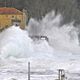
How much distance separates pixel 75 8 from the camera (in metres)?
45.5

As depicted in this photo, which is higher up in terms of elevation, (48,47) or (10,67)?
(48,47)

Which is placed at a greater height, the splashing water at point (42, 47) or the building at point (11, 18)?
the building at point (11, 18)

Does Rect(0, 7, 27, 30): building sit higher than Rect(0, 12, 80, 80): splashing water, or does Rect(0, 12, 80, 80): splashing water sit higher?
Rect(0, 7, 27, 30): building

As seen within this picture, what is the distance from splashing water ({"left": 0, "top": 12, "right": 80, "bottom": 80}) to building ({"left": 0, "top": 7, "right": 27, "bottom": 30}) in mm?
543

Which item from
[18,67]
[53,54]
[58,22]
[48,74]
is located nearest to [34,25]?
[58,22]

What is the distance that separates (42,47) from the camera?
28.4 metres

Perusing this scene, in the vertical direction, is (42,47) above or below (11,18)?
below

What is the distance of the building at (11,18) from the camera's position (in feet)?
92.6

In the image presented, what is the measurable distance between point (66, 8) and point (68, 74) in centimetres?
2630

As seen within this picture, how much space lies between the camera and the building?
2822 centimetres

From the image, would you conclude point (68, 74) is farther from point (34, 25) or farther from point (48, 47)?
point (34, 25)

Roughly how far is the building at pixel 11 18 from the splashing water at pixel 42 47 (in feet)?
1.78

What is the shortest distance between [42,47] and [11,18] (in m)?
2.70

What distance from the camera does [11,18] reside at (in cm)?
2831
